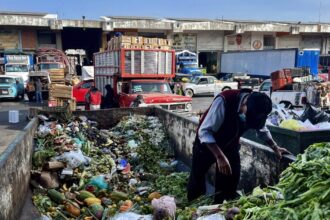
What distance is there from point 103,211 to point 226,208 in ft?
7.06

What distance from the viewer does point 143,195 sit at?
5465 millimetres

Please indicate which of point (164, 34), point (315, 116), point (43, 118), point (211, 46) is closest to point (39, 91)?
point (43, 118)

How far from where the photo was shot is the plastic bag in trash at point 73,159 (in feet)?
19.5

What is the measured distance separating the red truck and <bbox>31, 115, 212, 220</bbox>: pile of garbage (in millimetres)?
2686

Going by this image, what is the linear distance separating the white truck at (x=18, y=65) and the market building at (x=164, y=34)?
4.35m

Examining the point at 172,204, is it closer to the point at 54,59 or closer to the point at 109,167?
the point at 109,167

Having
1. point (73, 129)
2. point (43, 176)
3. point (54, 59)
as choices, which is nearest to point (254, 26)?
point (54, 59)

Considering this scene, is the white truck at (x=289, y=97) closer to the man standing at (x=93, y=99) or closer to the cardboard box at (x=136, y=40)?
the cardboard box at (x=136, y=40)

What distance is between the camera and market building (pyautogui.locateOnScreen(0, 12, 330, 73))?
100.0ft

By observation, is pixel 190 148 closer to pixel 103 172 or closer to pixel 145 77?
pixel 103 172

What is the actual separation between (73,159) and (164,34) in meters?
28.7

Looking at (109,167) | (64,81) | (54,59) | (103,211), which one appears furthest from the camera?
(54,59)

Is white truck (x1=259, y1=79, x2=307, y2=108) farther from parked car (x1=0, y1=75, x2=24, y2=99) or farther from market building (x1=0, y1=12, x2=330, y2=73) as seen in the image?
market building (x1=0, y1=12, x2=330, y2=73)

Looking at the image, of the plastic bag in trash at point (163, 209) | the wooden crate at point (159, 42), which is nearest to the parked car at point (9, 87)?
the wooden crate at point (159, 42)
